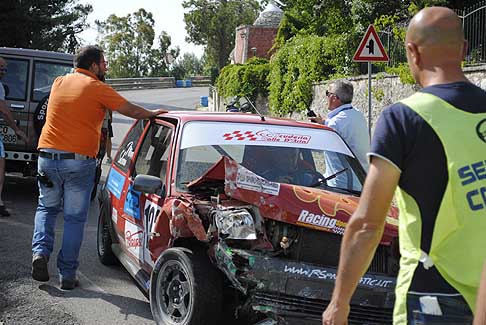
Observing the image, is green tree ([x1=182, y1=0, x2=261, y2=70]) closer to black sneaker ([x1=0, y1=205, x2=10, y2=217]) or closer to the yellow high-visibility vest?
black sneaker ([x1=0, y1=205, x2=10, y2=217])

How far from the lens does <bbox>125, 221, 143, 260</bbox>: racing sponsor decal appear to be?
5.39m

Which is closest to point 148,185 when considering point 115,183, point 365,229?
point 115,183

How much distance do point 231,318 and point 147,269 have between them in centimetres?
112

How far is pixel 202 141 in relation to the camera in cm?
535

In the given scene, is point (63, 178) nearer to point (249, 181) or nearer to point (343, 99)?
point (249, 181)

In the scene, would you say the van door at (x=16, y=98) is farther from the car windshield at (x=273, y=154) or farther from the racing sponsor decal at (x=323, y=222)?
the racing sponsor decal at (x=323, y=222)

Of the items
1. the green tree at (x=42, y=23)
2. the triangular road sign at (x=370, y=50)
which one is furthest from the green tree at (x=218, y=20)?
the triangular road sign at (x=370, y=50)

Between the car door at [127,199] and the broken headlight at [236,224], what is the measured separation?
126 centimetres

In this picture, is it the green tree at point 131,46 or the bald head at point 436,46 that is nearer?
the bald head at point 436,46


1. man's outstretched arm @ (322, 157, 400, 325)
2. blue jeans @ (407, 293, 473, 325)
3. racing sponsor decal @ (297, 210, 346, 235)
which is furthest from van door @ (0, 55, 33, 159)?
blue jeans @ (407, 293, 473, 325)

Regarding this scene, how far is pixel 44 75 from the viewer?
10219 millimetres

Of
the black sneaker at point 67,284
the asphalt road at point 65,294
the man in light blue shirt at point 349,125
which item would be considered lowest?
the asphalt road at point 65,294

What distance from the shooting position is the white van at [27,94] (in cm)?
970

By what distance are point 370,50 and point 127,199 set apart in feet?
21.6
